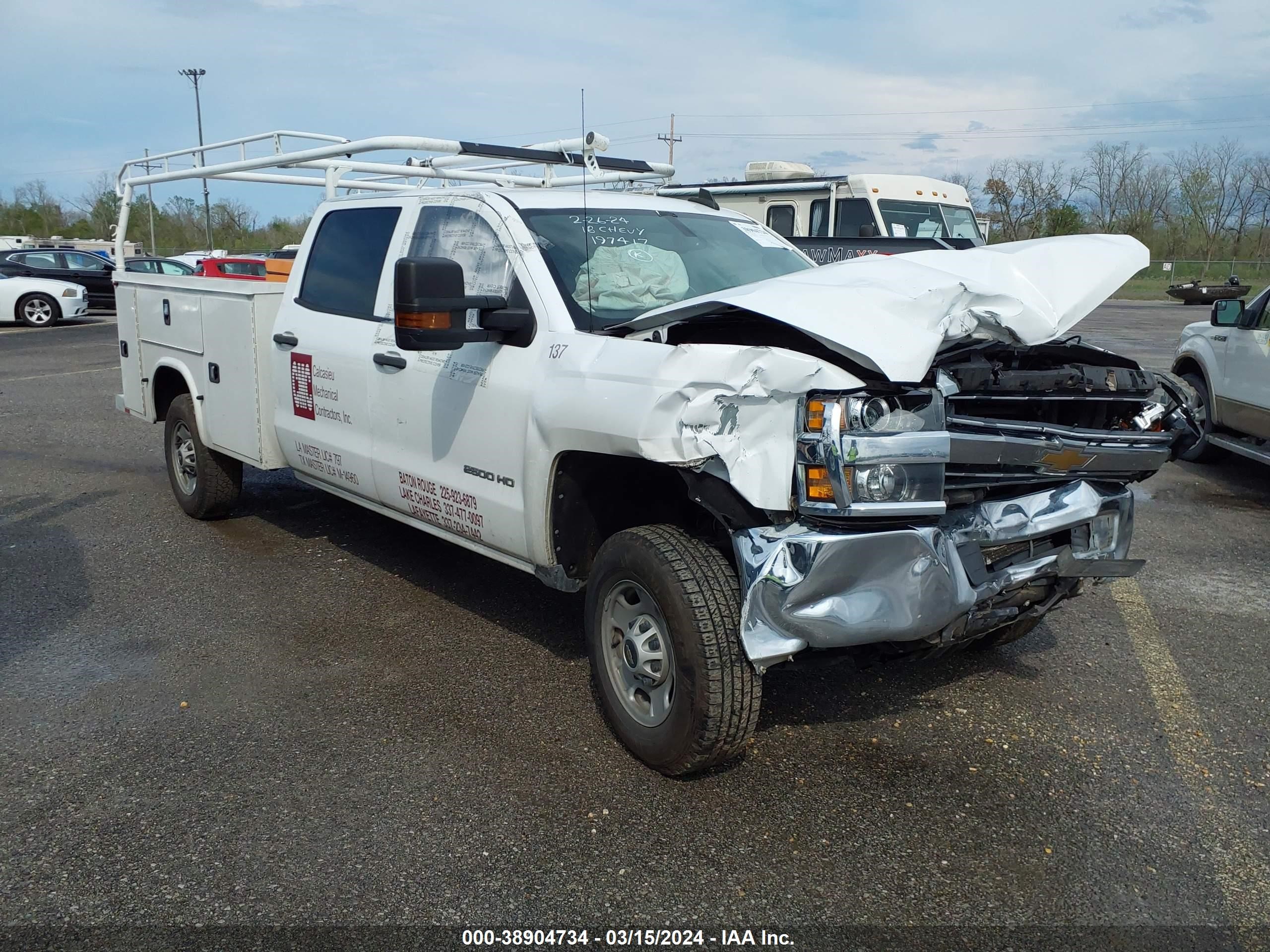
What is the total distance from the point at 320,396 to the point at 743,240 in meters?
2.24

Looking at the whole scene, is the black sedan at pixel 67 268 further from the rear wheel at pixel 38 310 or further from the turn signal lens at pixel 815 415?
the turn signal lens at pixel 815 415

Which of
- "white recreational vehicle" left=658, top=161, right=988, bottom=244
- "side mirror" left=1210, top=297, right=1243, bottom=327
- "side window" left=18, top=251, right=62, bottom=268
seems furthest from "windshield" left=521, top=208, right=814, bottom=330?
"side window" left=18, top=251, right=62, bottom=268

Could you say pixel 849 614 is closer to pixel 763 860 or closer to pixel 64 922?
pixel 763 860

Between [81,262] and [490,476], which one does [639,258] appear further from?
[81,262]

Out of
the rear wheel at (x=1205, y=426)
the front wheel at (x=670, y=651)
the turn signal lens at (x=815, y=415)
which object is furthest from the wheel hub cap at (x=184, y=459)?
the rear wheel at (x=1205, y=426)

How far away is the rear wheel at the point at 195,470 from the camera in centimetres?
662

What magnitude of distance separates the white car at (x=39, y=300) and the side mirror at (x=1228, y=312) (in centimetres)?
2296

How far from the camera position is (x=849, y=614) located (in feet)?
10.6

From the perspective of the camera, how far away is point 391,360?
4828 millimetres

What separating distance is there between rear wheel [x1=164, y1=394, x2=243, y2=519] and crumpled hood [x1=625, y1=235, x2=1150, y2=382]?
3795 mm

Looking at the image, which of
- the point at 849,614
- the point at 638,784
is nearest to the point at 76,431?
the point at 638,784

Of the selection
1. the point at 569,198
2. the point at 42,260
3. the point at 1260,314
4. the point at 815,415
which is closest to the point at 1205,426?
the point at 1260,314

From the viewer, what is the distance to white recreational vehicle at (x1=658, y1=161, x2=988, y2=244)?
47.9 feet

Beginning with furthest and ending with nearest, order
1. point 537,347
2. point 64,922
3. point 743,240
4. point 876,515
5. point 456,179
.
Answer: point 456,179 → point 743,240 → point 537,347 → point 876,515 → point 64,922
